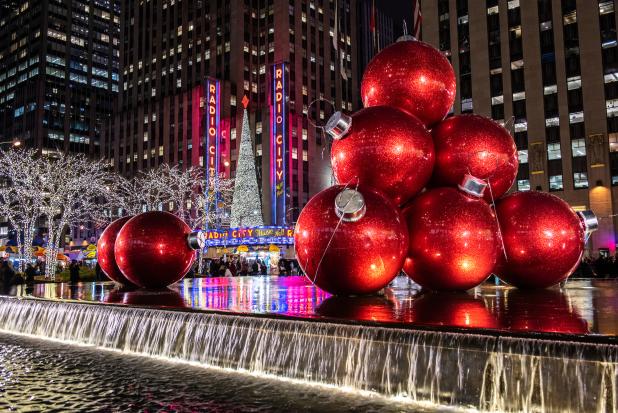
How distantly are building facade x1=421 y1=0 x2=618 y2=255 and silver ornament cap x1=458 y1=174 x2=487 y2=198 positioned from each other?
135 ft

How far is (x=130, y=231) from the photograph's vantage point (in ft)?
33.4

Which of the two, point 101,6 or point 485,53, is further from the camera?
point 101,6

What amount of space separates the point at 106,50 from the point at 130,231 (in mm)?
142703

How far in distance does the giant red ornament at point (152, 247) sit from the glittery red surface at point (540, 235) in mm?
5994

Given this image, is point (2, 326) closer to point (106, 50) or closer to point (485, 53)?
point (485, 53)

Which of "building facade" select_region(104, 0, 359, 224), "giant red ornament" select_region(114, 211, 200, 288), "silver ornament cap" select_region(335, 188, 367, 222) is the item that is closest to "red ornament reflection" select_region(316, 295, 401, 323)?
"silver ornament cap" select_region(335, 188, 367, 222)

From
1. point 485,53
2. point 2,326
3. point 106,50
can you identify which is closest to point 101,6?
point 106,50

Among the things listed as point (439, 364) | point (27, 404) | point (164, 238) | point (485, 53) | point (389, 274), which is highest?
point (485, 53)

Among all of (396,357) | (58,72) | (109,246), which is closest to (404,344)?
(396,357)

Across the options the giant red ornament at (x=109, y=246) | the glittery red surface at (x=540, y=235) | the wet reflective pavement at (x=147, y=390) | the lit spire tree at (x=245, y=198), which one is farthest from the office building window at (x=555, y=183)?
the wet reflective pavement at (x=147, y=390)

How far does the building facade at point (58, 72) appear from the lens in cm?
11738

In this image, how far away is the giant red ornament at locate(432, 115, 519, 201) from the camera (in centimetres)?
756

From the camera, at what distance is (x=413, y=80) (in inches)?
309

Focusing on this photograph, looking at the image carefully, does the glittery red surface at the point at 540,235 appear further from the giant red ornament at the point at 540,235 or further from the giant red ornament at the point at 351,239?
the giant red ornament at the point at 351,239
